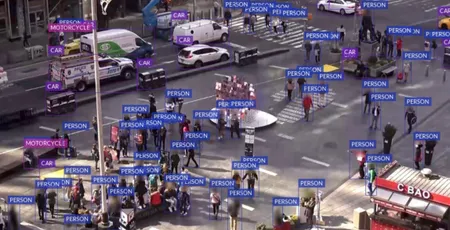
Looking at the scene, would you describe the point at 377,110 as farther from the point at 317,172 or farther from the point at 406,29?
the point at 406,29

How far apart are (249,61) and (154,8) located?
1306 centimetres

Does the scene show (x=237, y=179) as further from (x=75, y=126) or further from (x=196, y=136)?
(x=75, y=126)

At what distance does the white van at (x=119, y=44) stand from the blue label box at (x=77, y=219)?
2078 centimetres

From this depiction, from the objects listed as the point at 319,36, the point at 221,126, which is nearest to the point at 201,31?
the point at 319,36

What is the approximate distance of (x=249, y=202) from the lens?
3388 cm

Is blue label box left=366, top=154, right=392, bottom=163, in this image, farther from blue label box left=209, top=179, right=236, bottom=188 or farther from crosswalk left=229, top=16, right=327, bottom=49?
crosswalk left=229, top=16, right=327, bottom=49

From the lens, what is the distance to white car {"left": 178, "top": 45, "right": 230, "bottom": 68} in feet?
165

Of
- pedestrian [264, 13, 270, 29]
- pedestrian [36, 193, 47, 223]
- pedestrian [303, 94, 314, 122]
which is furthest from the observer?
pedestrian [264, 13, 270, 29]

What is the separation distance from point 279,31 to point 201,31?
738 centimetres

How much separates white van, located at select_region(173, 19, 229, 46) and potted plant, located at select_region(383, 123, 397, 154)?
66.0 feet

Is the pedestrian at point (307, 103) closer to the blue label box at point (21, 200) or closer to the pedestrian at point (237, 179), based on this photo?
the pedestrian at point (237, 179)

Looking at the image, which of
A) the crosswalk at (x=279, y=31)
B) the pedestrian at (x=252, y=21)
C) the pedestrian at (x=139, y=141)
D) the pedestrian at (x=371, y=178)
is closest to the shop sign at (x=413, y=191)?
the pedestrian at (x=371, y=178)

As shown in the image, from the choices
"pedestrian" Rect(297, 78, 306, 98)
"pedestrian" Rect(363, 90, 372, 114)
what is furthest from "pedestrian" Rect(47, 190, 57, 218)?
"pedestrian" Rect(363, 90, 372, 114)

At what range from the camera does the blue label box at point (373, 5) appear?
61.3 meters
